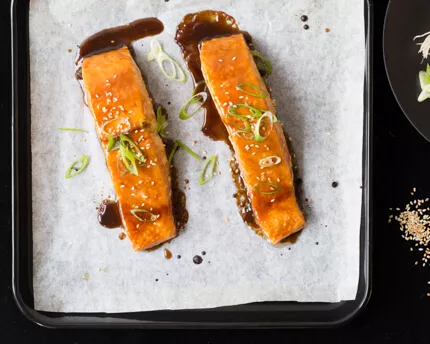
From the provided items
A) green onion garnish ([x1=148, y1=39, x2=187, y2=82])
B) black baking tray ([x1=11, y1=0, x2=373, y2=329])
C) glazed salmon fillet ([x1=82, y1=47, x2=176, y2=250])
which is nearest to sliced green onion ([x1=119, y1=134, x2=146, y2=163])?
glazed salmon fillet ([x1=82, y1=47, x2=176, y2=250])

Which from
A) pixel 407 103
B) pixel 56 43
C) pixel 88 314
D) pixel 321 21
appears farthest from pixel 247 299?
pixel 56 43

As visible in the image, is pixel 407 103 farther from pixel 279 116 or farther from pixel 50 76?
pixel 50 76

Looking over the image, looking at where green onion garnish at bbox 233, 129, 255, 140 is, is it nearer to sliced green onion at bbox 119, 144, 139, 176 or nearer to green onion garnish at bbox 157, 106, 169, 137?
green onion garnish at bbox 157, 106, 169, 137

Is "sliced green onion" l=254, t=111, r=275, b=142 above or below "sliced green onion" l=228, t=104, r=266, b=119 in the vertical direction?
below

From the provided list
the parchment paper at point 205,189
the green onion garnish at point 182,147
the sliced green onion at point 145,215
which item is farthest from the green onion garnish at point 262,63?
the sliced green onion at point 145,215

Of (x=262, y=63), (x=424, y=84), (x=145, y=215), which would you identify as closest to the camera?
(x=424, y=84)

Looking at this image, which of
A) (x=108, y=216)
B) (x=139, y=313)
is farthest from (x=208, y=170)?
(x=139, y=313)

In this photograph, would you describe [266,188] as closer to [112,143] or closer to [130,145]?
[130,145]
